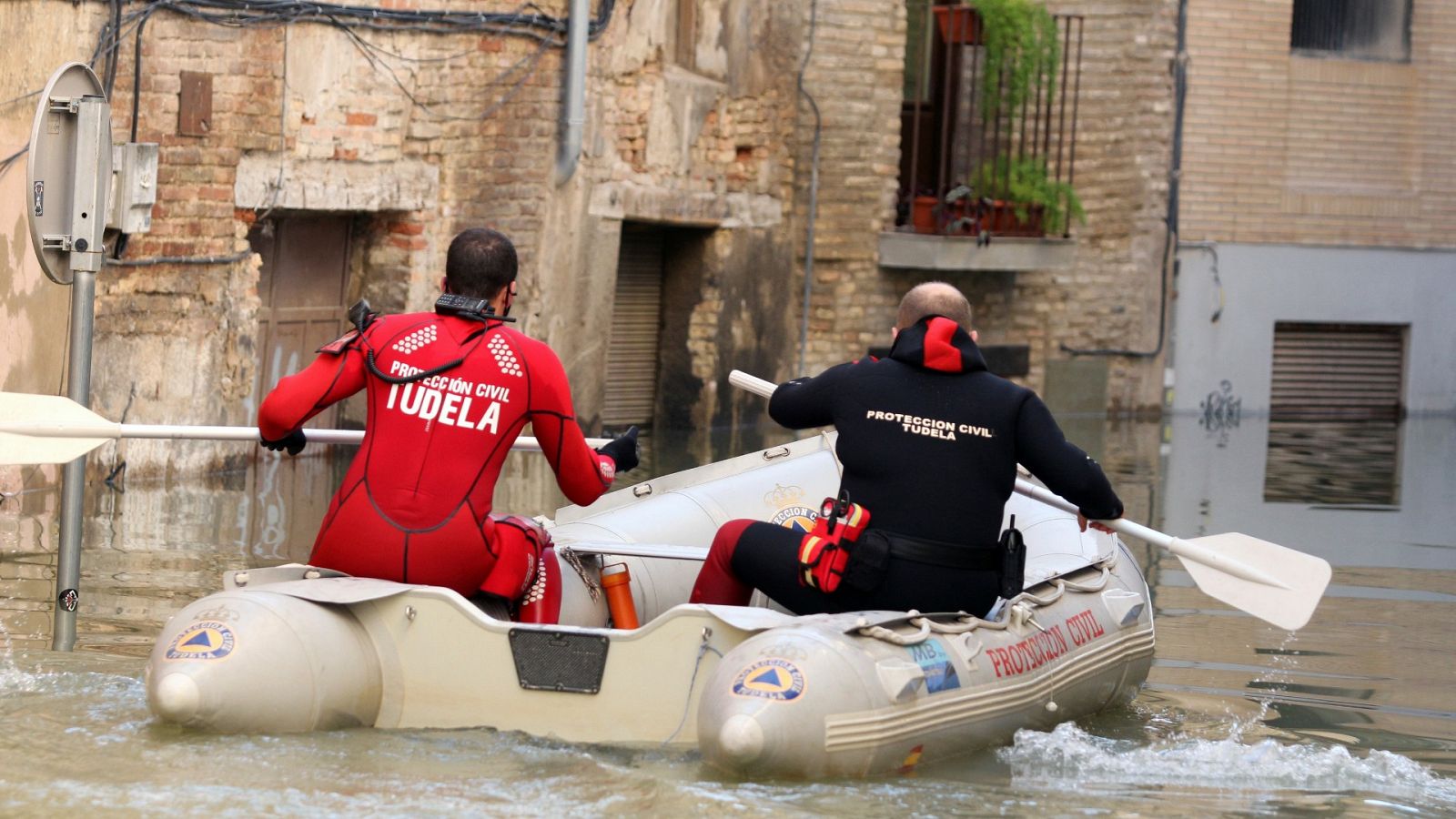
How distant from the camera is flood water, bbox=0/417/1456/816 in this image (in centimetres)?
453

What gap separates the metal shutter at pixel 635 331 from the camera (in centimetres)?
1566

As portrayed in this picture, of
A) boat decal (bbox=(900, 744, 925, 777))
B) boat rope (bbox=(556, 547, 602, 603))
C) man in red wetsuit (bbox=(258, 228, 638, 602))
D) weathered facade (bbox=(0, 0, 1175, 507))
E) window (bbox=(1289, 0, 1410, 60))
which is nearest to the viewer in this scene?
boat decal (bbox=(900, 744, 925, 777))

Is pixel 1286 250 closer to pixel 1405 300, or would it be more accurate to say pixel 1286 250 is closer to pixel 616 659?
pixel 1405 300

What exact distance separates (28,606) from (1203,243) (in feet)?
46.6

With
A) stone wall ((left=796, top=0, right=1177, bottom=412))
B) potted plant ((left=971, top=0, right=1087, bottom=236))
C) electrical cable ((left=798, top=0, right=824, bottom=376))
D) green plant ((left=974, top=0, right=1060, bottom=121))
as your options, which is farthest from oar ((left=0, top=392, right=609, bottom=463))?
green plant ((left=974, top=0, right=1060, bottom=121))

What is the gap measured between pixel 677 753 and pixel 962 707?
75 centimetres

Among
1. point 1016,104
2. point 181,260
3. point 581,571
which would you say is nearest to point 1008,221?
point 1016,104

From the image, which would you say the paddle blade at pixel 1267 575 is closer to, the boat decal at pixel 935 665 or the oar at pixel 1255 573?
the oar at pixel 1255 573

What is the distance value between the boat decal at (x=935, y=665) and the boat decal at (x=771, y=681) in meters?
0.42

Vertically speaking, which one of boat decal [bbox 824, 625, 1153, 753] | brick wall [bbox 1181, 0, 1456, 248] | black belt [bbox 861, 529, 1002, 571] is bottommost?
boat decal [bbox 824, 625, 1153, 753]

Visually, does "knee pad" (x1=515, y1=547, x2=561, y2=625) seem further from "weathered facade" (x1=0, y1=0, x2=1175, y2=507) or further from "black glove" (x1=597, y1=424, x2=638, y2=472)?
"weathered facade" (x1=0, y1=0, x2=1175, y2=507)

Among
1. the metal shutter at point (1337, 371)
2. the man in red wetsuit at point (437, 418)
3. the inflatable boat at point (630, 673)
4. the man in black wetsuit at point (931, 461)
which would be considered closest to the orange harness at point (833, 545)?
the man in black wetsuit at point (931, 461)

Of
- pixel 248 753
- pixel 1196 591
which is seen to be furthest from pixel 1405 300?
pixel 248 753

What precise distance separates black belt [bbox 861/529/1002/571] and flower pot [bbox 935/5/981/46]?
1168 centimetres
